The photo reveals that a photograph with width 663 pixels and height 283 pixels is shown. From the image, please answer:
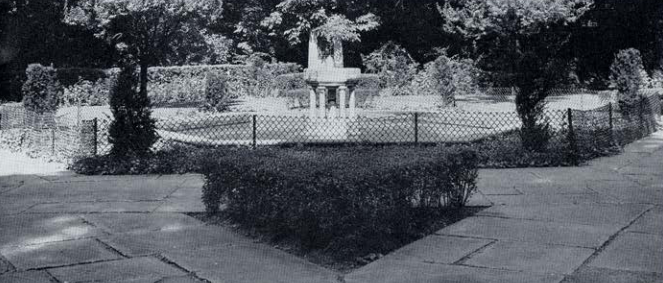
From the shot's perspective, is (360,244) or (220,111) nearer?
(360,244)

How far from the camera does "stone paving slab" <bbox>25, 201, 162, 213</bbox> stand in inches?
323

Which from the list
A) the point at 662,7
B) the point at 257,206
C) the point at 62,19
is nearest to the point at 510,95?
the point at 662,7

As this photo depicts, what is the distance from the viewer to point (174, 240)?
674 centimetres

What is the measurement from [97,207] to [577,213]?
5.68m

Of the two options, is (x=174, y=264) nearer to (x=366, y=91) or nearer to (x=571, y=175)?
(x=571, y=175)

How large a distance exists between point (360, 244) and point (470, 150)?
2.24 meters

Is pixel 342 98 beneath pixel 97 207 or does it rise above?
above

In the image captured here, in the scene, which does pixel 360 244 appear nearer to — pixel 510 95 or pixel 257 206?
pixel 257 206

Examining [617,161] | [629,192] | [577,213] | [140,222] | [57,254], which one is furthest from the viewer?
[617,161]

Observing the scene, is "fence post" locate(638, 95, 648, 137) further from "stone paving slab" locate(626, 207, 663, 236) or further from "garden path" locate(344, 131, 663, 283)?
"stone paving slab" locate(626, 207, 663, 236)

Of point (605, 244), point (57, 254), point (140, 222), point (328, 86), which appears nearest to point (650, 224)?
point (605, 244)

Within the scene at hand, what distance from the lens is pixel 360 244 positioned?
6.22 metres

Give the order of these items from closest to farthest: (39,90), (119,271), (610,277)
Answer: (610,277)
(119,271)
(39,90)

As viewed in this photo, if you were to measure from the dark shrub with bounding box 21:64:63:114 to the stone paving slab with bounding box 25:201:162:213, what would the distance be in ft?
38.8
